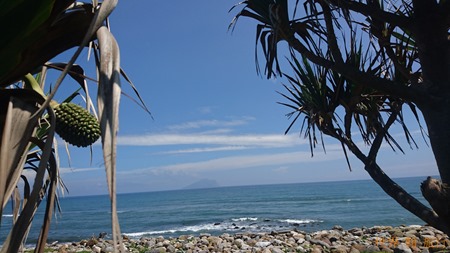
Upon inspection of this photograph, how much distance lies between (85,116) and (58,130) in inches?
4.1

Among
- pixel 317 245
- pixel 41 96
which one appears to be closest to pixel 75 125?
pixel 41 96

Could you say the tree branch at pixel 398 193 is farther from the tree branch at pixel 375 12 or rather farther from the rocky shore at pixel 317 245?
the rocky shore at pixel 317 245

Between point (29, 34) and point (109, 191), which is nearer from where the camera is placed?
point (109, 191)

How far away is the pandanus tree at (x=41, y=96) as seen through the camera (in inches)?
34.2

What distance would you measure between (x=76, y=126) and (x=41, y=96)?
0.47 ft

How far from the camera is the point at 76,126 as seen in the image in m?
1.24

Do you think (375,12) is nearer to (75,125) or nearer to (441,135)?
(441,135)

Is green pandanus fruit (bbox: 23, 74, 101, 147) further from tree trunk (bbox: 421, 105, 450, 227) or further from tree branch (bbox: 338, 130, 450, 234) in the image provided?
tree branch (bbox: 338, 130, 450, 234)

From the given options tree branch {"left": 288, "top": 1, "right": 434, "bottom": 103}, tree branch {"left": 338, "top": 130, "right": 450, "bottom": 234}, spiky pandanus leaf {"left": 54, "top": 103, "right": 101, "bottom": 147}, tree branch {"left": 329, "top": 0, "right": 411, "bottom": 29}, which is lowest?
tree branch {"left": 338, "top": 130, "right": 450, "bottom": 234}

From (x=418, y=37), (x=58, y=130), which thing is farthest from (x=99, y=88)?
(x=418, y=37)

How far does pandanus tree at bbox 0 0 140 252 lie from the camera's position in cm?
87

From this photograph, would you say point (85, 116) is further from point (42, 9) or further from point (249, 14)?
point (249, 14)

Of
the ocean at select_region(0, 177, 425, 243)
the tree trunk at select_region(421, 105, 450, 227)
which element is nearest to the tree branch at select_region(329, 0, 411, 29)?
the tree trunk at select_region(421, 105, 450, 227)

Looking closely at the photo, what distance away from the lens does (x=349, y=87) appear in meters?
4.46
